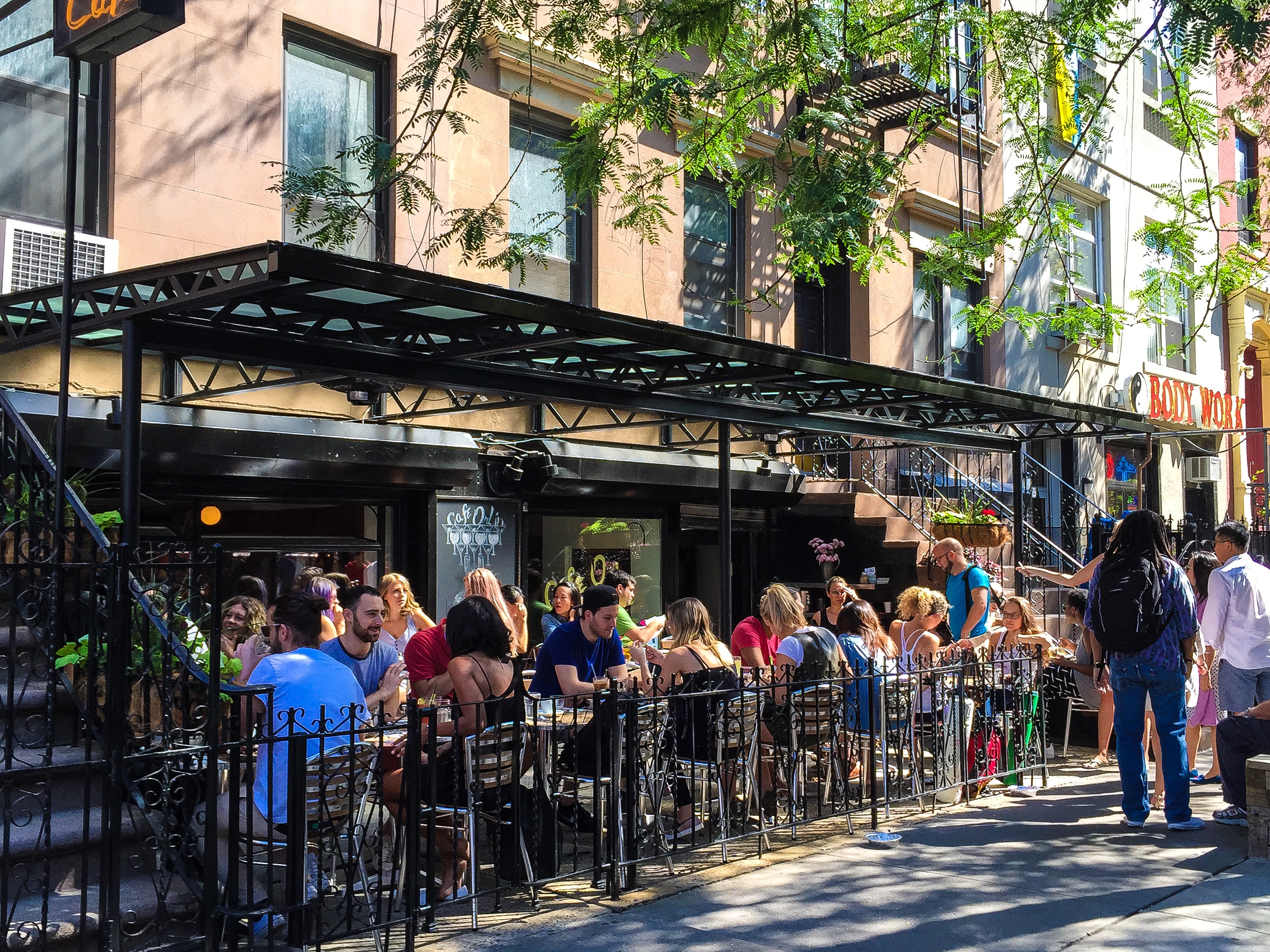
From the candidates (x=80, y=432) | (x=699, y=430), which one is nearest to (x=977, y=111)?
(x=699, y=430)

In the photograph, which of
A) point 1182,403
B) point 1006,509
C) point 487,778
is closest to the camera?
point 487,778

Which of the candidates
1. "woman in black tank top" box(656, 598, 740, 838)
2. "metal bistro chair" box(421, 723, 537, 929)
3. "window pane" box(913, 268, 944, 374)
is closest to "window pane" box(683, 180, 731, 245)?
"window pane" box(913, 268, 944, 374)

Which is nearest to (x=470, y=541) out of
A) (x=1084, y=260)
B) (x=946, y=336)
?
(x=946, y=336)

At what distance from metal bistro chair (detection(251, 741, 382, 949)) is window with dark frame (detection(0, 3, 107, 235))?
20.1ft

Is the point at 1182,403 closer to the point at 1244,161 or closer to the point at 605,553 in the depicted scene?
the point at 1244,161

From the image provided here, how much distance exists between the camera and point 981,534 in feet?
42.8

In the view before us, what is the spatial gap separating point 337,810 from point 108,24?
3.73m

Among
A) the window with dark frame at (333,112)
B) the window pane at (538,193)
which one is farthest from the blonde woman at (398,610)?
the window pane at (538,193)

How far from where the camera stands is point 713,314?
52.4 ft

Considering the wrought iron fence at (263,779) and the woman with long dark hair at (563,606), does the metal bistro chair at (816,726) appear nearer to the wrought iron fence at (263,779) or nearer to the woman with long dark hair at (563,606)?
the wrought iron fence at (263,779)

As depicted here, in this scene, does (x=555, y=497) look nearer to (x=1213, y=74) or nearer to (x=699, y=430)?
(x=699, y=430)

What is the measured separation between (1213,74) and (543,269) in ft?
56.8

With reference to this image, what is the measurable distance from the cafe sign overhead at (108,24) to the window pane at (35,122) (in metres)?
4.08

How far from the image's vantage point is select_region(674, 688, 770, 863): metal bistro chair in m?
7.07
